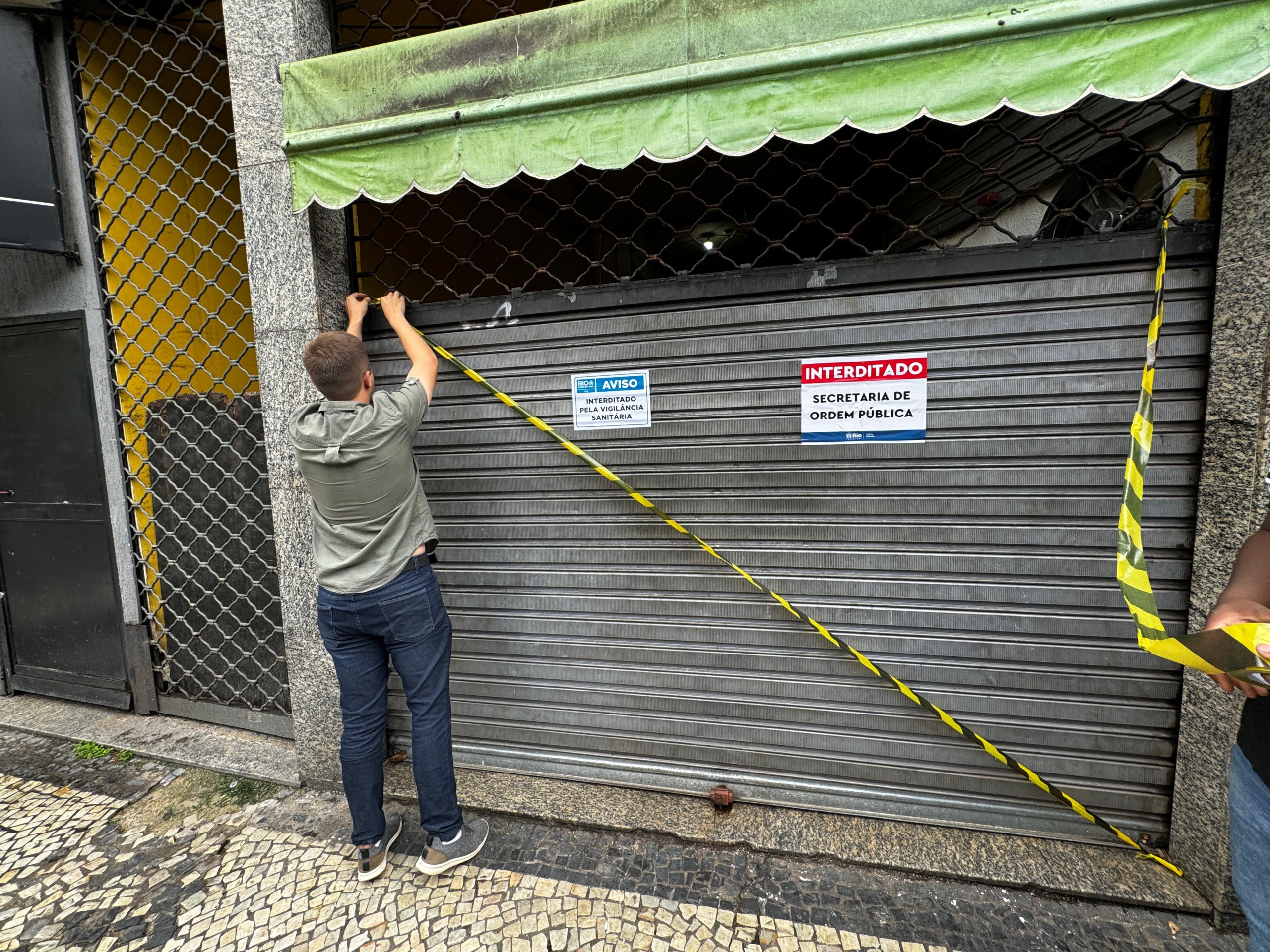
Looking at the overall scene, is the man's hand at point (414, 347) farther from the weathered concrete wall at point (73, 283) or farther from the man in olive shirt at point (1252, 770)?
the man in olive shirt at point (1252, 770)

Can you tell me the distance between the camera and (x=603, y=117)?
2166 mm

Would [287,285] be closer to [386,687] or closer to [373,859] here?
[386,687]

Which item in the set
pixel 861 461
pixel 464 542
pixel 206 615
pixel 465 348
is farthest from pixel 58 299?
pixel 861 461

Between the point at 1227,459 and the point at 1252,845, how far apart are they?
4.97 ft

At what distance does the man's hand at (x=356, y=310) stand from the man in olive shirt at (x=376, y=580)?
61mm

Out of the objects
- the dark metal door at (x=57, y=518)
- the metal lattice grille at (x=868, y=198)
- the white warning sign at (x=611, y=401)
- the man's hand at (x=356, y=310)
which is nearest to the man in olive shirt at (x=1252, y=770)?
the metal lattice grille at (x=868, y=198)

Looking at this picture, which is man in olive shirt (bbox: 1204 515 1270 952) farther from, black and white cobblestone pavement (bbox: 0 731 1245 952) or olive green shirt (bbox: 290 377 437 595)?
olive green shirt (bbox: 290 377 437 595)

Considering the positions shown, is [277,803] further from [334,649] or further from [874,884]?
[874,884]

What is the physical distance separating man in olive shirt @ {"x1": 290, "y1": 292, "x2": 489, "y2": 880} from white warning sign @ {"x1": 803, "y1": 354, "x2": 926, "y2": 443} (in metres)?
1.66

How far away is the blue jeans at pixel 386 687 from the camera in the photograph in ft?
7.78

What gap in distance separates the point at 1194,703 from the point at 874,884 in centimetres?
142

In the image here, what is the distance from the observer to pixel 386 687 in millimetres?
2510

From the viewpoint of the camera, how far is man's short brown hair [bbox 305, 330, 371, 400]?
2.20 metres

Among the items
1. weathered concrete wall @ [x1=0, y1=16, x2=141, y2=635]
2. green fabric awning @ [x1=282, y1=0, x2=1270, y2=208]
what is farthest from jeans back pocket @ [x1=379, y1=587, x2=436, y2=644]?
weathered concrete wall @ [x1=0, y1=16, x2=141, y2=635]
